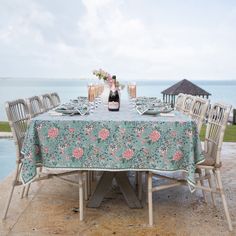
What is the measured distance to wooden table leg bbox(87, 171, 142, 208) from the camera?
3.22m

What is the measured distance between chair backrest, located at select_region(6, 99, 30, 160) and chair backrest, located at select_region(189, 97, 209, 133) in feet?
4.58

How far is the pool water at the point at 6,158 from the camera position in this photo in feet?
15.3

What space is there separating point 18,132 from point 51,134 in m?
0.37

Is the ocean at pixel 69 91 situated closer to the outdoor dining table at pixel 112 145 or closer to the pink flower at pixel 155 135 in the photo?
the outdoor dining table at pixel 112 145

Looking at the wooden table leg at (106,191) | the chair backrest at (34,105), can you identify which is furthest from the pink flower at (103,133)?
the chair backrest at (34,105)

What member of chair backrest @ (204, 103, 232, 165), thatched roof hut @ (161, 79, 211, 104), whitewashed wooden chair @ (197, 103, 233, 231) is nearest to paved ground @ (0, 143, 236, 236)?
whitewashed wooden chair @ (197, 103, 233, 231)

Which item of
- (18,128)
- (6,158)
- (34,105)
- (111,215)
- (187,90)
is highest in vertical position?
(34,105)

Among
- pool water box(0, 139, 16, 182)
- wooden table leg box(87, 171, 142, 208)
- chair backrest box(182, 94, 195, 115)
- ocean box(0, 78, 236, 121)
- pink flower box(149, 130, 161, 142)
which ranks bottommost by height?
ocean box(0, 78, 236, 121)

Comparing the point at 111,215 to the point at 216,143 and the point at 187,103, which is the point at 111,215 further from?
the point at 187,103

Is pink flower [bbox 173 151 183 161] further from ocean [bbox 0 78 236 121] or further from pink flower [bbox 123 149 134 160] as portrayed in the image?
ocean [bbox 0 78 236 121]

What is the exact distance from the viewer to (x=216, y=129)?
9.61 ft

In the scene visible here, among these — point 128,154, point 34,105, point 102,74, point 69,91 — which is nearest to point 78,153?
point 128,154

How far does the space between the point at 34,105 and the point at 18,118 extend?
523 mm

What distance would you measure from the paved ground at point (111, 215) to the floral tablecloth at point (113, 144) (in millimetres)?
367
